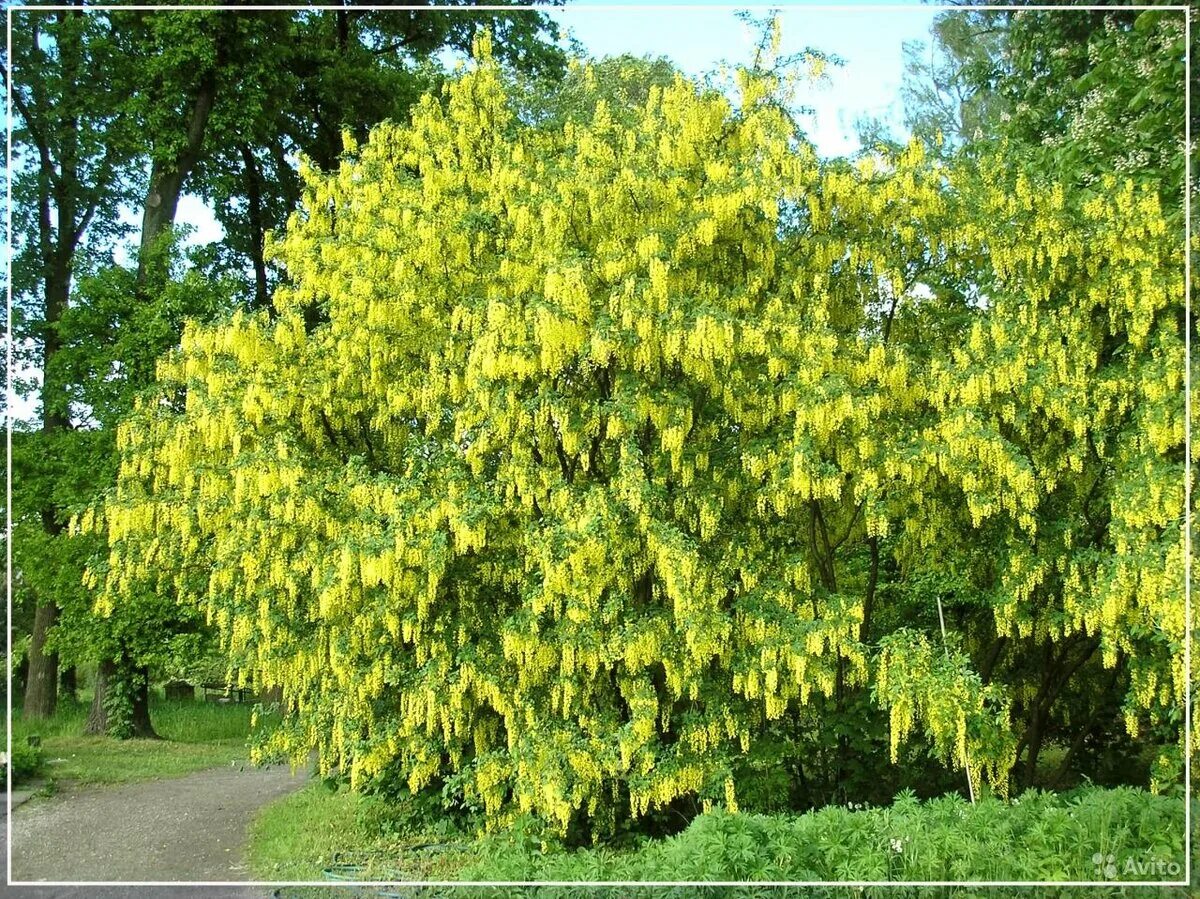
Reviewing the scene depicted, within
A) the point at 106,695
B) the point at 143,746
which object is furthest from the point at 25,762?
the point at 106,695

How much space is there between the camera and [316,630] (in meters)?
6.33

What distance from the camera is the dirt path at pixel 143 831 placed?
647 centimetres

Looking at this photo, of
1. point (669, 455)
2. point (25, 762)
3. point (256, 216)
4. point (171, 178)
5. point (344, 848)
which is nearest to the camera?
point (669, 455)

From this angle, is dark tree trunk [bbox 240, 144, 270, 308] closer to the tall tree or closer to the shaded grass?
the tall tree

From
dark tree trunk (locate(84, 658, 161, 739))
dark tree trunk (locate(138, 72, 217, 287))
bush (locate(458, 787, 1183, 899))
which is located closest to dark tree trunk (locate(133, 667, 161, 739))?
dark tree trunk (locate(84, 658, 161, 739))

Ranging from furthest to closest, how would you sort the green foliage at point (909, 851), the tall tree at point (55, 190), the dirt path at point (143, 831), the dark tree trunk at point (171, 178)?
the dark tree trunk at point (171, 178) < the tall tree at point (55, 190) < the dirt path at point (143, 831) < the green foliage at point (909, 851)

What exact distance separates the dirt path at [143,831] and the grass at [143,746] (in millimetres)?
460

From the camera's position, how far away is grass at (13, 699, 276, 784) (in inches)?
382

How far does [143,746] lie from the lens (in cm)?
1120

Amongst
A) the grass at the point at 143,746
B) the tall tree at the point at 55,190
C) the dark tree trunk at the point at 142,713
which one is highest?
the tall tree at the point at 55,190

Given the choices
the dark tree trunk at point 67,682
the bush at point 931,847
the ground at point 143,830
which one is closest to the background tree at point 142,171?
the ground at point 143,830

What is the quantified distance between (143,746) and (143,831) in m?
4.09

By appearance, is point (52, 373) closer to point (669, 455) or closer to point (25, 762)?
point (25, 762)

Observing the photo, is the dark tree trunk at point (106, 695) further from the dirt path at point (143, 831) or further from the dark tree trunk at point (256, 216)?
the dark tree trunk at point (256, 216)
